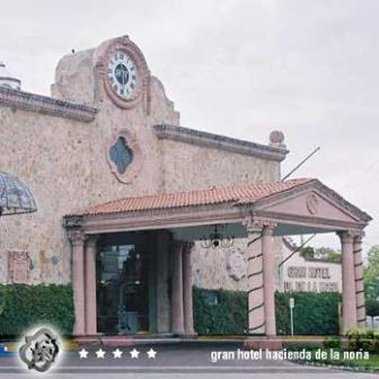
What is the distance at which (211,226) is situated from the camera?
36.8 m

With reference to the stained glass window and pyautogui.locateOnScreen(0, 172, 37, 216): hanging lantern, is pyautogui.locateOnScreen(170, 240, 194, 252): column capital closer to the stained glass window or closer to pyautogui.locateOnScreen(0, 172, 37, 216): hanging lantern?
the stained glass window

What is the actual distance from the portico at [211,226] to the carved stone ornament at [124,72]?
415 cm

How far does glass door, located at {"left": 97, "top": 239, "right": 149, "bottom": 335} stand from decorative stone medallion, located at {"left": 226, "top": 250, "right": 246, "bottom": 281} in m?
5.09

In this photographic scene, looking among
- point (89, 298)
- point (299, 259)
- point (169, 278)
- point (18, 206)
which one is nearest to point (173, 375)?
point (18, 206)

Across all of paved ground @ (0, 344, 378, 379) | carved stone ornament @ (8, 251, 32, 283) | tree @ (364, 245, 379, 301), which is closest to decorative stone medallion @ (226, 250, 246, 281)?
carved stone ornament @ (8, 251, 32, 283)

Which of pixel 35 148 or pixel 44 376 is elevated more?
pixel 35 148

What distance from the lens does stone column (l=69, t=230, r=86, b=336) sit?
35.7 m

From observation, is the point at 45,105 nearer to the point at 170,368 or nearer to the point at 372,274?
the point at 170,368

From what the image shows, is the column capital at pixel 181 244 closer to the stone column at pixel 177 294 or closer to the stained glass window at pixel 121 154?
the stone column at pixel 177 294

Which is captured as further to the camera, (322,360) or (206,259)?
(206,259)

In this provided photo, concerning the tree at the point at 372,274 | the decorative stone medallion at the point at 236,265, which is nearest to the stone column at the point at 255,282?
the decorative stone medallion at the point at 236,265

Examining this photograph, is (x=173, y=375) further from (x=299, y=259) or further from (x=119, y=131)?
(x=299, y=259)

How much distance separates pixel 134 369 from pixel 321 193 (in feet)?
43.0

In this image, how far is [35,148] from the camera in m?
35.4
